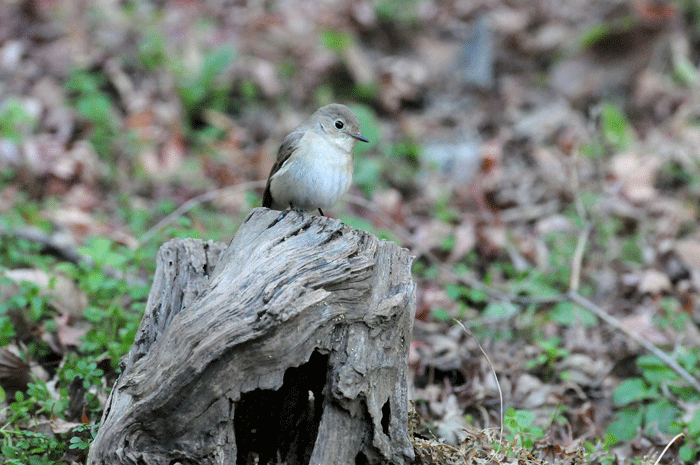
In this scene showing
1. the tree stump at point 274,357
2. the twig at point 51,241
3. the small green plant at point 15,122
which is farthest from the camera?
the small green plant at point 15,122

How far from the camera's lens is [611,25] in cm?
932

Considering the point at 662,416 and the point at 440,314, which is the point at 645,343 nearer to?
the point at 662,416

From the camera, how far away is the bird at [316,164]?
4484mm

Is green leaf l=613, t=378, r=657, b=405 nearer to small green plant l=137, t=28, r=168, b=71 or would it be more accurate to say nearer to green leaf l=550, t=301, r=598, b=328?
green leaf l=550, t=301, r=598, b=328

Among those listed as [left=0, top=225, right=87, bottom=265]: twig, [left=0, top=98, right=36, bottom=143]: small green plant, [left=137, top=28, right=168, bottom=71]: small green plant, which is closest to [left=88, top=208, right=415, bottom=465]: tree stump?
[left=0, top=225, right=87, bottom=265]: twig

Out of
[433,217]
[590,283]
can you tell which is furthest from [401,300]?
[433,217]

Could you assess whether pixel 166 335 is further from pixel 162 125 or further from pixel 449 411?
pixel 162 125

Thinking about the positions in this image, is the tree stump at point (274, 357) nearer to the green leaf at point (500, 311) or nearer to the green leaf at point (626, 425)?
the green leaf at point (626, 425)

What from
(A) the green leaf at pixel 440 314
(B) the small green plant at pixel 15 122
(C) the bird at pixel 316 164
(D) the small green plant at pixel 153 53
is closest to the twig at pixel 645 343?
(A) the green leaf at pixel 440 314

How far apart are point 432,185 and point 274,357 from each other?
18.5 ft

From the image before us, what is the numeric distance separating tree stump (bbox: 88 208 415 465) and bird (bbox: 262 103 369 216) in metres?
1.06

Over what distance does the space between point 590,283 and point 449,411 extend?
2.68 meters

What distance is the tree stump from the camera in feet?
8.63

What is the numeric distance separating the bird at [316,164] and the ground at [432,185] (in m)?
1.03
